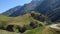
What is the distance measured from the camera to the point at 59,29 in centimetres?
1453

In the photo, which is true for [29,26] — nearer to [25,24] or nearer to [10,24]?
[25,24]

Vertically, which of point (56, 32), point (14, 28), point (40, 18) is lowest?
point (56, 32)

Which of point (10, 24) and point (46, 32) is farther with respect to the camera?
point (10, 24)

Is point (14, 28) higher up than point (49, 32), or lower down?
higher up

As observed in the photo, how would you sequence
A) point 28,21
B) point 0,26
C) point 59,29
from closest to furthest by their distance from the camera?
point 59,29
point 0,26
point 28,21

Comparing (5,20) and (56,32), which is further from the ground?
(5,20)

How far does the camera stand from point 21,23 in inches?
3322

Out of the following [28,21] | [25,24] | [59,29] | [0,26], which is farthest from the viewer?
[28,21]

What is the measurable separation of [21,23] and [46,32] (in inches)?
2716

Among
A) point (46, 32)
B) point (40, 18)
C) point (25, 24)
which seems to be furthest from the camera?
point (40, 18)

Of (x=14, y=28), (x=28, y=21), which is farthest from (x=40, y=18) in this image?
(x=14, y=28)

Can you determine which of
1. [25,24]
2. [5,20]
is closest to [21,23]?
[25,24]

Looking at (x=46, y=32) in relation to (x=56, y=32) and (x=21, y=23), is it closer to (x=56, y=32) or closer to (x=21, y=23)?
(x=56, y=32)

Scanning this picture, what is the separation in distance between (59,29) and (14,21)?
2859 inches
